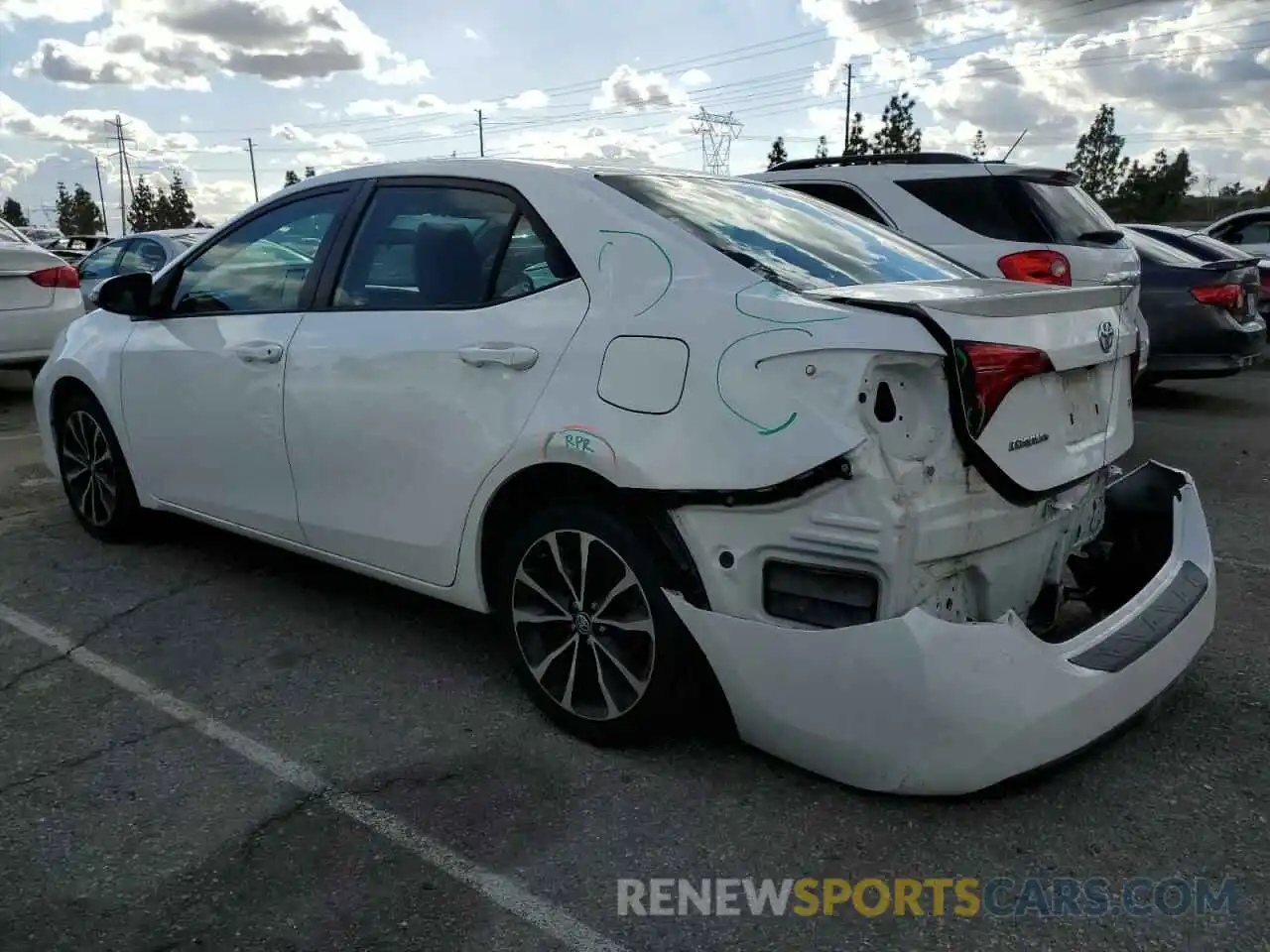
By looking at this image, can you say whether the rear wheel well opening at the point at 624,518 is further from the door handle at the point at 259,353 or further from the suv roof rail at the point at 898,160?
the suv roof rail at the point at 898,160

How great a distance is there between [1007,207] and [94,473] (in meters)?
5.25

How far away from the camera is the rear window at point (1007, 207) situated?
657 cm

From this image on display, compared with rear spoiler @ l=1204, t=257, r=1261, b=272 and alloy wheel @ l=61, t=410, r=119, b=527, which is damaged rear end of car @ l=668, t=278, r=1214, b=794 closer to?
alloy wheel @ l=61, t=410, r=119, b=527

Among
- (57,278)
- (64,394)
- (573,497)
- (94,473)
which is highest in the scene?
(57,278)

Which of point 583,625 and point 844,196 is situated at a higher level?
point 844,196

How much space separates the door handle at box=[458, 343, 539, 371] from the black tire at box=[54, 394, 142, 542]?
93.5 inches

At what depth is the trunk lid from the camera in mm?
2531

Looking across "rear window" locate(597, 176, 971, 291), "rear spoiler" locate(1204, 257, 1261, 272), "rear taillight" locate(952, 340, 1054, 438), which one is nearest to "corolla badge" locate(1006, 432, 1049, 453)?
"rear taillight" locate(952, 340, 1054, 438)

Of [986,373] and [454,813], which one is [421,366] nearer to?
[454,813]

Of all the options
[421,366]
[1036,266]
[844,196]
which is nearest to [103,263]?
[844,196]

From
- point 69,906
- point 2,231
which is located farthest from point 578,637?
point 2,231

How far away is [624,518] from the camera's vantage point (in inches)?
113

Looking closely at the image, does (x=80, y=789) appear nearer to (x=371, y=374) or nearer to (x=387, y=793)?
(x=387, y=793)

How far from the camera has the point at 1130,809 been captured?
2752 millimetres
